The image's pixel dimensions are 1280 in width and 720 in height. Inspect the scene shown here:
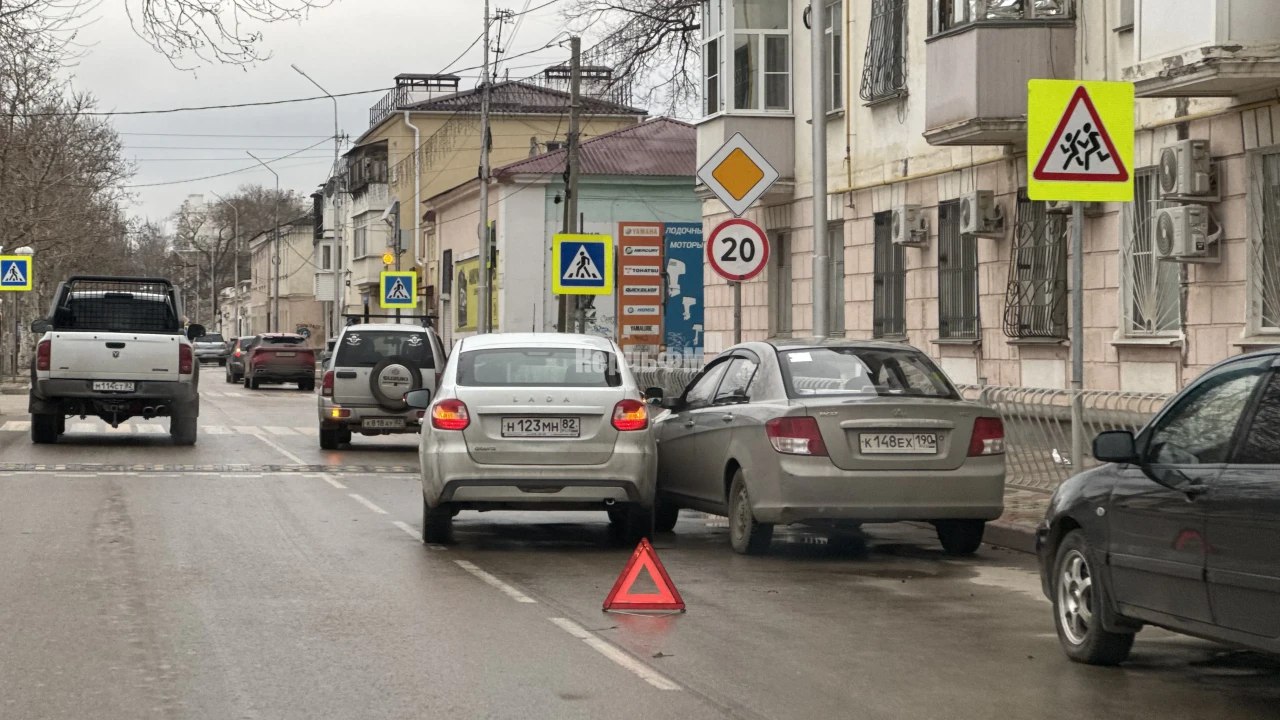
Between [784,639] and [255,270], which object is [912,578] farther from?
[255,270]

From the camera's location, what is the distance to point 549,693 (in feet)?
24.4

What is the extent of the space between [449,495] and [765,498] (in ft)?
7.29

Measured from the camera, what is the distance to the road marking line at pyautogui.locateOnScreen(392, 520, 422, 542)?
1385 cm

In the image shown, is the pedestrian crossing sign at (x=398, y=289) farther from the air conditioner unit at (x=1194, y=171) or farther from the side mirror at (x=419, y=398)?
the side mirror at (x=419, y=398)

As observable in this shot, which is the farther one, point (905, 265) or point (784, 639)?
point (905, 265)

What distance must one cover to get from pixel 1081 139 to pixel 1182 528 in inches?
223

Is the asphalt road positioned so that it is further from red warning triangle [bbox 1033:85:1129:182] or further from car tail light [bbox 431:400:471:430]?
red warning triangle [bbox 1033:85:1129:182]

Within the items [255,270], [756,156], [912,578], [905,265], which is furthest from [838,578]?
[255,270]

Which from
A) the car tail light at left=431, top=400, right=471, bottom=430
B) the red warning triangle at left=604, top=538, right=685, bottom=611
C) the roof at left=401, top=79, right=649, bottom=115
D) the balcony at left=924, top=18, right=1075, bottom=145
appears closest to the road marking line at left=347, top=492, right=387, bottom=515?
the car tail light at left=431, top=400, right=471, bottom=430

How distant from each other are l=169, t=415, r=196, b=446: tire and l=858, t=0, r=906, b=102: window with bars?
10394mm

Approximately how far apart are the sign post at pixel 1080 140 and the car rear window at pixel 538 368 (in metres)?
3.40

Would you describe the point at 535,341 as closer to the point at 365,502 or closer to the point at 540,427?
the point at 540,427

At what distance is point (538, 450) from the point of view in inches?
504

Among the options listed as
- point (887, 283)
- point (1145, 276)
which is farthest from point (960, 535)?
point (887, 283)
